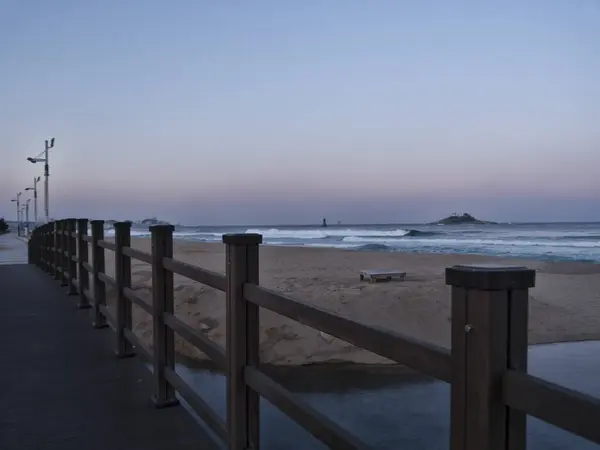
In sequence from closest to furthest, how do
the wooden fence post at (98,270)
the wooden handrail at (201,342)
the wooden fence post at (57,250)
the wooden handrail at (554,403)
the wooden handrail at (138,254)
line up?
the wooden handrail at (554,403)
the wooden handrail at (201,342)
the wooden handrail at (138,254)
the wooden fence post at (98,270)
the wooden fence post at (57,250)

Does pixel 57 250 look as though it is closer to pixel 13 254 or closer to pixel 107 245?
pixel 107 245

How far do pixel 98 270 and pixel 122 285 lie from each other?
4.33ft

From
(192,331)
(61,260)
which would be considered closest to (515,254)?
(61,260)

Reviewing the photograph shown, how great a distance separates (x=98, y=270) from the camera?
242 inches

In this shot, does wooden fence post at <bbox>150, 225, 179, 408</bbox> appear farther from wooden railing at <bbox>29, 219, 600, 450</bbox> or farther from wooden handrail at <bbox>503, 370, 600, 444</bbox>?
wooden handrail at <bbox>503, 370, 600, 444</bbox>

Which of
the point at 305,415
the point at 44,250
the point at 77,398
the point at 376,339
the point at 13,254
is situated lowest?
the point at 13,254

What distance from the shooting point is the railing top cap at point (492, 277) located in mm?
1209

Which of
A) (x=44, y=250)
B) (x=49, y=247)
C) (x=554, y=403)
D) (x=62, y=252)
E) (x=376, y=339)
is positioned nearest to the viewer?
(x=554, y=403)

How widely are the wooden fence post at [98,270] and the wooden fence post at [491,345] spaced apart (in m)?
5.39

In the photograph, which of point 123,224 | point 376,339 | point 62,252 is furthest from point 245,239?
point 62,252

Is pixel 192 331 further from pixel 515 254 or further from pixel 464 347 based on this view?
pixel 515 254

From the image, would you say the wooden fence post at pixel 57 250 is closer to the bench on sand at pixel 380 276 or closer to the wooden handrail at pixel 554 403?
the bench on sand at pixel 380 276

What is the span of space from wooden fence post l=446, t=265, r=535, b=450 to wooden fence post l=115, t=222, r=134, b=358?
4100 millimetres

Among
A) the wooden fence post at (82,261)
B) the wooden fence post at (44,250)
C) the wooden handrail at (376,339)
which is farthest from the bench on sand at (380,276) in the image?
the wooden handrail at (376,339)
